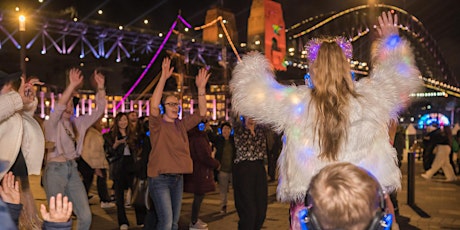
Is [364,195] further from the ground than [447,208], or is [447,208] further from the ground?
[364,195]

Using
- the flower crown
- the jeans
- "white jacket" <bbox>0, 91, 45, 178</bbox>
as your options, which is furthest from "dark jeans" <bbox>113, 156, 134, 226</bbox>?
the flower crown

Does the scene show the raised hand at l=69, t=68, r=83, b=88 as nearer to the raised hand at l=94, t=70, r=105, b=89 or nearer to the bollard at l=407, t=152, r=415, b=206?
the raised hand at l=94, t=70, r=105, b=89

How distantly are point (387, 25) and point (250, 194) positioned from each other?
3.37 meters

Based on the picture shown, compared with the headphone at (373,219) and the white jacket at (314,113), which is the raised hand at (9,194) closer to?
the white jacket at (314,113)

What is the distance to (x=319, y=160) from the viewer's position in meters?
3.06

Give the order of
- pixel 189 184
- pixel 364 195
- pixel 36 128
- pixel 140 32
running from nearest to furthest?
pixel 364 195
pixel 36 128
pixel 189 184
pixel 140 32

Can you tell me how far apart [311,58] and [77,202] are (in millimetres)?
3203

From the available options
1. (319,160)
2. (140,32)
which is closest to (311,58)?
(319,160)

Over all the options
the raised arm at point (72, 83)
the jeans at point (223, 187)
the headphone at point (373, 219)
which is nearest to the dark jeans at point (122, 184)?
the jeans at point (223, 187)

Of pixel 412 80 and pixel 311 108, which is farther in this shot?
pixel 412 80

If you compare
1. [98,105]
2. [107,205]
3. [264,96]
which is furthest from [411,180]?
[264,96]

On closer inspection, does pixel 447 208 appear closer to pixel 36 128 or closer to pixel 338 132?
pixel 338 132

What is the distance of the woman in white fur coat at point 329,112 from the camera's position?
10.1 feet

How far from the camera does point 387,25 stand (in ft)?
11.7
